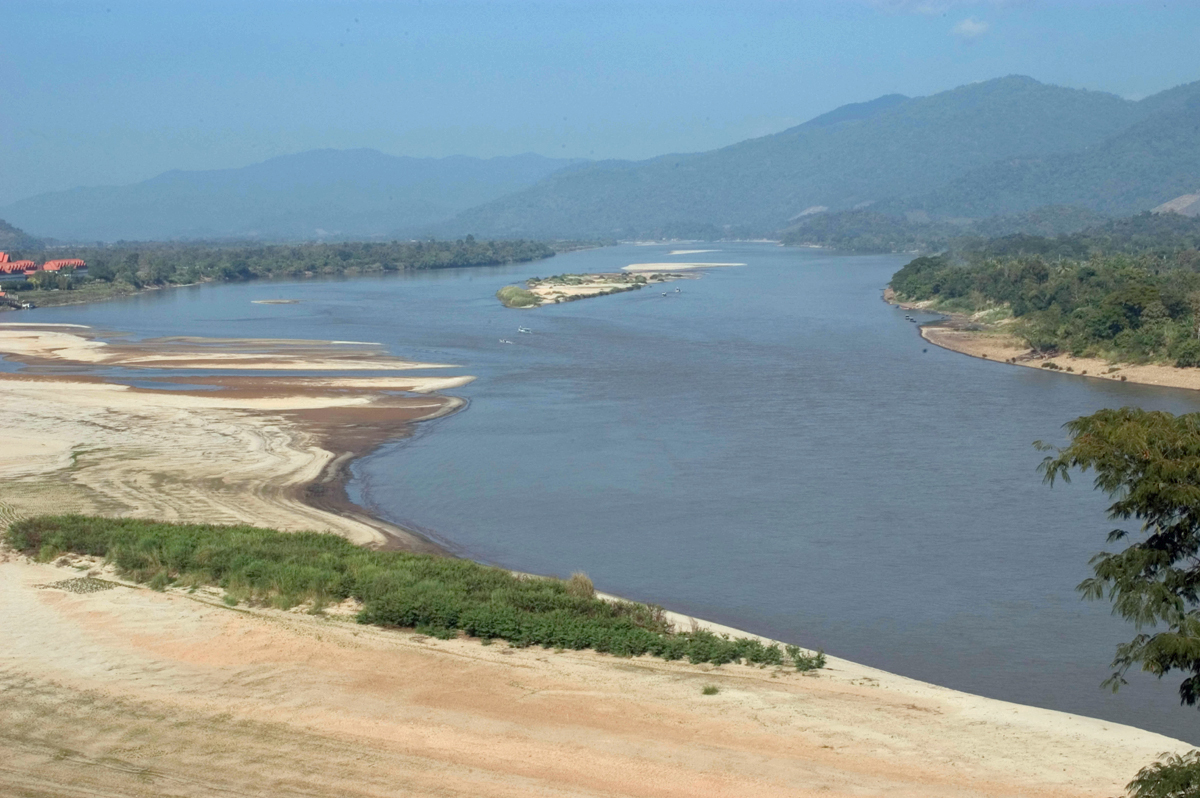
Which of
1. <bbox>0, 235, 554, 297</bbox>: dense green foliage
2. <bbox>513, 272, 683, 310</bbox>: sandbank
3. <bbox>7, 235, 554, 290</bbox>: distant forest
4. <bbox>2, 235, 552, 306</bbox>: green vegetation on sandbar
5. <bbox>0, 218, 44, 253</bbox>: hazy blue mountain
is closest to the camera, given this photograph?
<bbox>513, 272, 683, 310</bbox>: sandbank

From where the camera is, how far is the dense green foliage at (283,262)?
92312 mm

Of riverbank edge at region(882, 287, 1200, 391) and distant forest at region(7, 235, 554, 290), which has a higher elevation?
distant forest at region(7, 235, 554, 290)

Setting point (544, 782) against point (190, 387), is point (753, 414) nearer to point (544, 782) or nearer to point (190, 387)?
point (190, 387)

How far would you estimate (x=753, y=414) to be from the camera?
30.5 meters

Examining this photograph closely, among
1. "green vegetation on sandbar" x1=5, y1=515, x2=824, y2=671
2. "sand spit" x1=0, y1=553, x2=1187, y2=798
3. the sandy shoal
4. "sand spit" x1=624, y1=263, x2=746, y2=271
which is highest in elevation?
"sand spit" x1=624, y1=263, x2=746, y2=271

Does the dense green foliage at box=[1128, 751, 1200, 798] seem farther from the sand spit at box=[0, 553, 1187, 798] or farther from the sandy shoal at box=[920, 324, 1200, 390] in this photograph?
the sandy shoal at box=[920, 324, 1200, 390]

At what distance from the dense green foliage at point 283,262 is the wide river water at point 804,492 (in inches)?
1972

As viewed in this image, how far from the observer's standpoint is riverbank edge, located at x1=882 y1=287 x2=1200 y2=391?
36.1 meters

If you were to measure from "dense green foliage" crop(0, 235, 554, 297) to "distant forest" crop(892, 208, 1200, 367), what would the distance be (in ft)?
181

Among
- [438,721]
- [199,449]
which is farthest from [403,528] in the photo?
[438,721]

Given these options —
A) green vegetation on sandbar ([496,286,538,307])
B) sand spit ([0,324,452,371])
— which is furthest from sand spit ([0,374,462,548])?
green vegetation on sandbar ([496,286,538,307])

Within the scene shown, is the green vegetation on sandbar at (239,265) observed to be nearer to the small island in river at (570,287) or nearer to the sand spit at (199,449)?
the small island in river at (570,287)

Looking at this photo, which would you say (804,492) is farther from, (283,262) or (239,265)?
(283,262)

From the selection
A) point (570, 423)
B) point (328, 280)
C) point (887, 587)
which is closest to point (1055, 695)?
point (887, 587)
